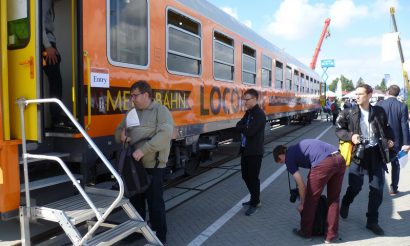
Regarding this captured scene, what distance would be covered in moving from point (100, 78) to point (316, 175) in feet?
8.21

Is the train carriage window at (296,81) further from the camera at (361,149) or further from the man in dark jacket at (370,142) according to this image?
the camera at (361,149)

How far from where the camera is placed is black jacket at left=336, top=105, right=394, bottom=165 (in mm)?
4241

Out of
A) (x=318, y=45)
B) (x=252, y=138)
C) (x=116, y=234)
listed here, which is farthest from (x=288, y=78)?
(x=318, y=45)

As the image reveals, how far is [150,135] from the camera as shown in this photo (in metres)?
3.70

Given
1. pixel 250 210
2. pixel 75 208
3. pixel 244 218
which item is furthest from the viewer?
pixel 250 210

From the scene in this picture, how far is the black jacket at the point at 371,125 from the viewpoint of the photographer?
4.24 m

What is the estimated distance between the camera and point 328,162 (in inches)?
154

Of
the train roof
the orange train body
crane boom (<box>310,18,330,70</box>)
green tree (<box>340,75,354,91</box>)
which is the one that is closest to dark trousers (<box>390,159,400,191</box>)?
the orange train body

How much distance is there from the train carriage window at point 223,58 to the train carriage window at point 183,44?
0.70 metres

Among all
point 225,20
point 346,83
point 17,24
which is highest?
point 346,83

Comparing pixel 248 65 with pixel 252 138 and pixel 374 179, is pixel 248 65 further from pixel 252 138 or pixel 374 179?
pixel 374 179

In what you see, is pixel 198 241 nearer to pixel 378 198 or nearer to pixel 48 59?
pixel 378 198

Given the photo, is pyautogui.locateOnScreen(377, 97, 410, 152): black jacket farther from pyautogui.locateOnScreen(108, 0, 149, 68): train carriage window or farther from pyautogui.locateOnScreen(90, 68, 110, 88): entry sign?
pyautogui.locateOnScreen(90, 68, 110, 88): entry sign

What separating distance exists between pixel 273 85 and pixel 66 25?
25.1 feet
